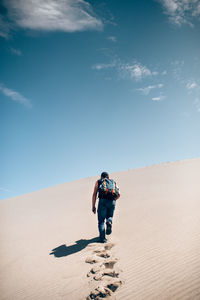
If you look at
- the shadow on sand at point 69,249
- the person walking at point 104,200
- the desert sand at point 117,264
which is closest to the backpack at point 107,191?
the person walking at point 104,200

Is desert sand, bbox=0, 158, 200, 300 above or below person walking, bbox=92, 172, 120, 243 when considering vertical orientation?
below

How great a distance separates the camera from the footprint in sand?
235 centimetres

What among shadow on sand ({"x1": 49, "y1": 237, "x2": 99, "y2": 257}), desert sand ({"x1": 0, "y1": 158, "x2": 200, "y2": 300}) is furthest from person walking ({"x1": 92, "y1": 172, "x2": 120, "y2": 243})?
shadow on sand ({"x1": 49, "y1": 237, "x2": 99, "y2": 257})

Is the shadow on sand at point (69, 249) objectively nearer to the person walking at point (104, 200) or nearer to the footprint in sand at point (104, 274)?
the person walking at point (104, 200)

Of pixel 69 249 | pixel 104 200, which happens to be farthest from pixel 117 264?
pixel 69 249

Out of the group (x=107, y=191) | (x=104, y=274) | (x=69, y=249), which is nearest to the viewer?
(x=104, y=274)

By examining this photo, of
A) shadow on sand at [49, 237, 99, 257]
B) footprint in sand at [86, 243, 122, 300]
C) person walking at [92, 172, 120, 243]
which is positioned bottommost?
footprint in sand at [86, 243, 122, 300]

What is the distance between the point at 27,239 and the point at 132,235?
4013 millimetres

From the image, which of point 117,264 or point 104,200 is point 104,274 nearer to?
point 117,264

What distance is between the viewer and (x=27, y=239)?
20.9 feet

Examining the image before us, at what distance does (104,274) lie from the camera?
9.30 ft

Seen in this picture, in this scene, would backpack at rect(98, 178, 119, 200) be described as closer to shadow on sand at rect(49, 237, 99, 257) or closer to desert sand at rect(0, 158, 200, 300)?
desert sand at rect(0, 158, 200, 300)

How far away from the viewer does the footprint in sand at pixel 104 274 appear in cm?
235

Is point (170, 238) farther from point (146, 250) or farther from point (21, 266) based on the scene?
point (21, 266)
